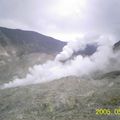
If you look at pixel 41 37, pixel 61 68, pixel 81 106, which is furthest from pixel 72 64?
pixel 41 37

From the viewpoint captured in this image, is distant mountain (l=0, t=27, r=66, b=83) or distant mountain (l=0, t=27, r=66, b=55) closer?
distant mountain (l=0, t=27, r=66, b=83)

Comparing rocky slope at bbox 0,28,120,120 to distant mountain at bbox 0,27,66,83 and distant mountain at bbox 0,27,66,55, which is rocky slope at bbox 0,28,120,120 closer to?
distant mountain at bbox 0,27,66,83

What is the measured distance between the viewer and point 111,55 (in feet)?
341
